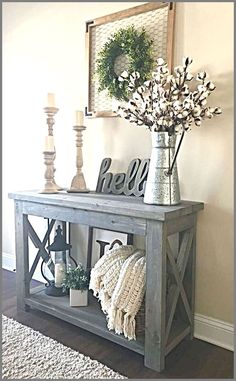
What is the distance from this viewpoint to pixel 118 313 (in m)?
1.87

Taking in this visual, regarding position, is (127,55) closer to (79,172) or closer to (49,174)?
(79,172)

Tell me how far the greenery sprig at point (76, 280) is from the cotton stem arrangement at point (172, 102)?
103 centimetres

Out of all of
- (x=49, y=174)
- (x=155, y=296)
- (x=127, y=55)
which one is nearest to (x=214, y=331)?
(x=155, y=296)

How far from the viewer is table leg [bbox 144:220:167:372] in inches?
67.2

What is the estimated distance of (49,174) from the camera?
243cm

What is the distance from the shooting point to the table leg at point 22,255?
94.4 inches

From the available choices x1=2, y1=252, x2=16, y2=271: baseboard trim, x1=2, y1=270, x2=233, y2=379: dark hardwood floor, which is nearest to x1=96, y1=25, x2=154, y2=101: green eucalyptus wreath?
x1=2, y1=270, x2=233, y2=379: dark hardwood floor

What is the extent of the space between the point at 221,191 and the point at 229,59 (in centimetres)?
72

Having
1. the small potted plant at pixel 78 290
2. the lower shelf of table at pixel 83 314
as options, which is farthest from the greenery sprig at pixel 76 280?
the lower shelf of table at pixel 83 314

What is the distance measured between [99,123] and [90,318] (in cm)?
129

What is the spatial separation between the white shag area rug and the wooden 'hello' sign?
0.97 meters

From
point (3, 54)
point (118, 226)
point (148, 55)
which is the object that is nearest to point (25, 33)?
point (3, 54)

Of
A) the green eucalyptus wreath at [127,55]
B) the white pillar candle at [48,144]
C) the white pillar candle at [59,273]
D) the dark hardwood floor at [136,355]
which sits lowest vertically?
the dark hardwood floor at [136,355]

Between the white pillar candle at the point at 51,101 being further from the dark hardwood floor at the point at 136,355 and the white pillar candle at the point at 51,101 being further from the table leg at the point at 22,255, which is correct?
the dark hardwood floor at the point at 136,355
